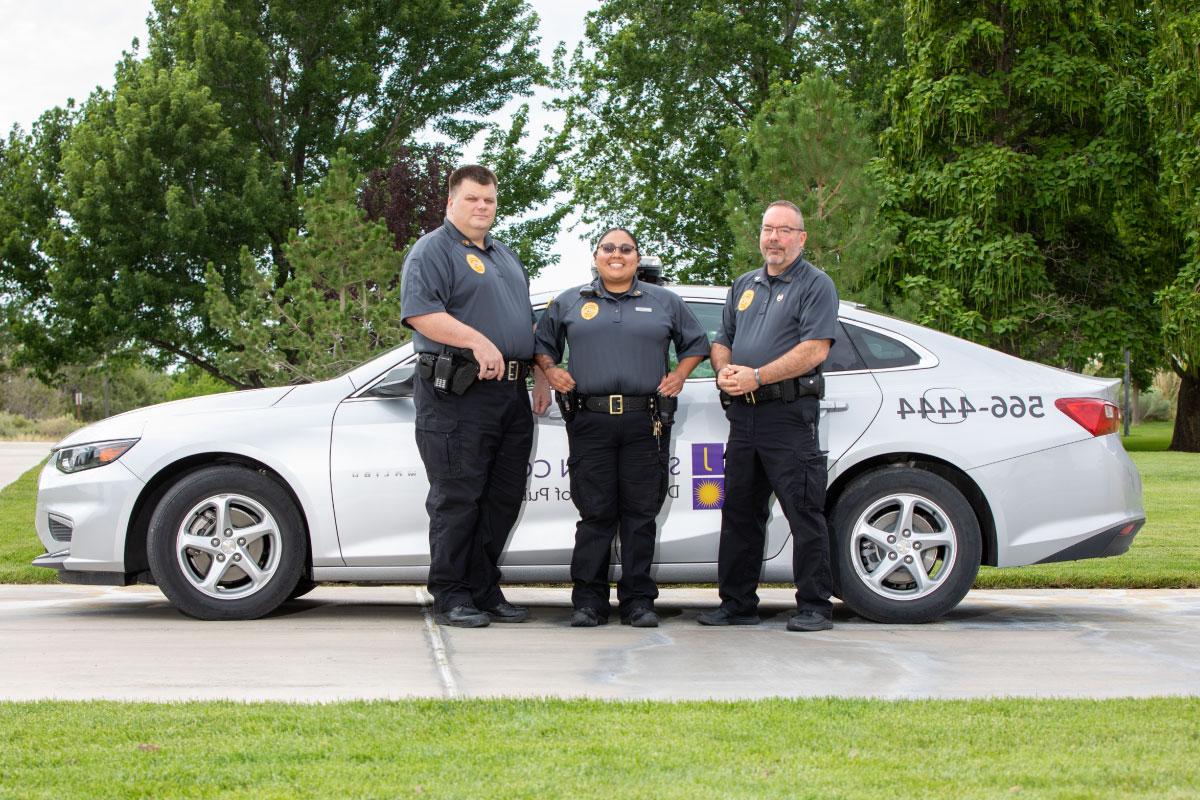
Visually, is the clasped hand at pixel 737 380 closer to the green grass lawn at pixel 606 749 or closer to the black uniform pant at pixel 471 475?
the black uniform pant at pixel 471 475

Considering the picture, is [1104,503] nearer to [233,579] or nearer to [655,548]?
[655,548]

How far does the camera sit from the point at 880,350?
6.84 metres

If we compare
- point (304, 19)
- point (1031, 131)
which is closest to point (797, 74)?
point (1031, 131)

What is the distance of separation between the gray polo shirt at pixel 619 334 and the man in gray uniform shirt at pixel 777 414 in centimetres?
23

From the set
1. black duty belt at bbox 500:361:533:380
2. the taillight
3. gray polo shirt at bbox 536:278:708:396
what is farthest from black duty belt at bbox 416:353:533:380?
the taillight

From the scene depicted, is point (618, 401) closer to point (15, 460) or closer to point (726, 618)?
point (726, 618)

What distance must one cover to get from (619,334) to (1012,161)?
82.1ft

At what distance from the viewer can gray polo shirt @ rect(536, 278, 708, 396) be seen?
Result: 6.44m

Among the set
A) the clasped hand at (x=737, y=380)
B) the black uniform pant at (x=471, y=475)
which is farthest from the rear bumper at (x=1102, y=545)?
the black uniform pant at (x=471, y=475)

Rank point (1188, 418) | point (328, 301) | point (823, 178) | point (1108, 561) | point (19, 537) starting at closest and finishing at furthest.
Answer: point (1108, 561) → point (19, 537) → point (328, 301) → point (823, 178) → point (1188, 418)

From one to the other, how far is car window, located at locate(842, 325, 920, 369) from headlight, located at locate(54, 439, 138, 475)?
3456mm

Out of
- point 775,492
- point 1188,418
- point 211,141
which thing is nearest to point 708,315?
point 775,492

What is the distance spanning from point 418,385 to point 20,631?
212 cm

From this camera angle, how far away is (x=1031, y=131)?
31672 millimetres
